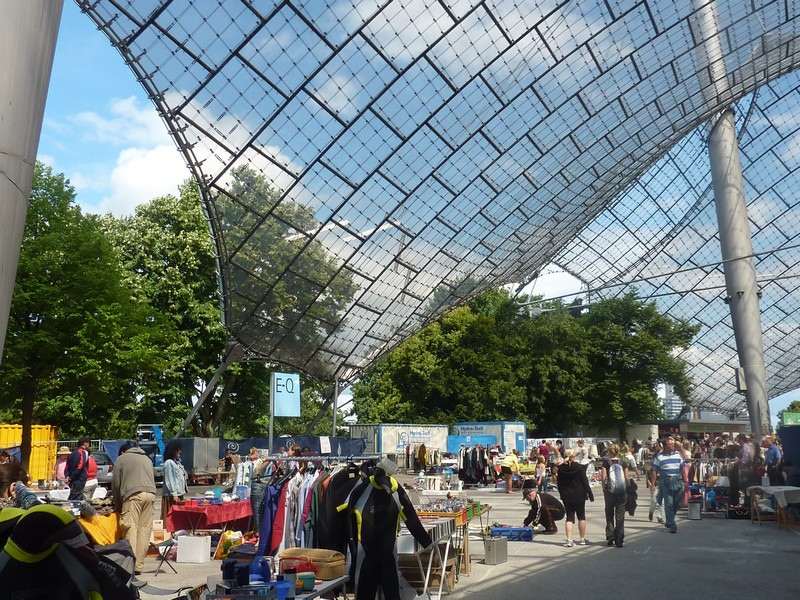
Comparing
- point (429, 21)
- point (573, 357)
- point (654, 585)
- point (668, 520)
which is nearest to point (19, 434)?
point (429, 21)

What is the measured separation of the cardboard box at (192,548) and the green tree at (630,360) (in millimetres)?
48895

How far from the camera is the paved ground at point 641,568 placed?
34.0 feet

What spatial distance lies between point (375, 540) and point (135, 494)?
16.6 feet

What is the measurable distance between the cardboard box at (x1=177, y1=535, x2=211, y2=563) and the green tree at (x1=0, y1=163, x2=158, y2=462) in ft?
60.4

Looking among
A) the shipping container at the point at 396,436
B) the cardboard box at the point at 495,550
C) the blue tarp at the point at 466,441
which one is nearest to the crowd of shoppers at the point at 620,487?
the cardboard box at the point at 495,550

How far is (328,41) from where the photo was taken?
931 inches

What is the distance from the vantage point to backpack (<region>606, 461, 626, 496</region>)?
1448cm

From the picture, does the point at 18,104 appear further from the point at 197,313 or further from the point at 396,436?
the point at 197,313

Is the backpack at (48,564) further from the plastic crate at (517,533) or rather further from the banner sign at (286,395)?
the banner sign at (286,395)

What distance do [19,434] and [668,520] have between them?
29.4 meters

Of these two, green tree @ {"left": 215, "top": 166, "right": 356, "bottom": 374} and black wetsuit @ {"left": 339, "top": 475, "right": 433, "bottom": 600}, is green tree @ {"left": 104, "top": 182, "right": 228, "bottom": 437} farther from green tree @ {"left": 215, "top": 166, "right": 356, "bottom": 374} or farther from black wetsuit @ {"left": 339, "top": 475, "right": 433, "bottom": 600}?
black wetsuit @ {"left": 339, "top": 475, "right": 433, "bottom": 600}

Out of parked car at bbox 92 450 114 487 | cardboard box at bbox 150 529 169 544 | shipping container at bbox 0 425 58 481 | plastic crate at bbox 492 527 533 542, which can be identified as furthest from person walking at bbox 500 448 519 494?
shipping container at bbox 0 425 58 481

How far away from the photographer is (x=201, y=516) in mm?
14664

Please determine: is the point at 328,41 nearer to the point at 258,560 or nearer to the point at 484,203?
the point at 484,203
